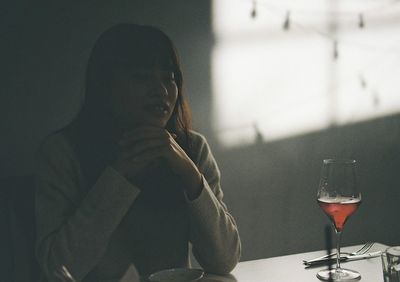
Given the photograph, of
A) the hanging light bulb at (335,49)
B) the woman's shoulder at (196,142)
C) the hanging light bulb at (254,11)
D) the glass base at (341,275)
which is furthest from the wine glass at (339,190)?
the hanging light bulb at (335,49)

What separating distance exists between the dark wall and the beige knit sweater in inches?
20.7

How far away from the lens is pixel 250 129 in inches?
89.6

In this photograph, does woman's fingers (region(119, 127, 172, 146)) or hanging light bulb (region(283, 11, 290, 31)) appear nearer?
woman's fingers (region(119, 127, 172, 146))

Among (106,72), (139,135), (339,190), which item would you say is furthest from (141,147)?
(339,190)

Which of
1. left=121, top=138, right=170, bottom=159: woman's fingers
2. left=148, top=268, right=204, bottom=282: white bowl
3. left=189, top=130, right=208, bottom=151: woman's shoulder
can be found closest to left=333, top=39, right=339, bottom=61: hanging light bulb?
left=189, top=130, right=208, bottom=151: woman's shoulder

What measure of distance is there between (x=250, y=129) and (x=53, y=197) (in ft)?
3.82

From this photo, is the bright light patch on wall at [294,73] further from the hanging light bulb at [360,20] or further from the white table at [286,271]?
the white table at [286,271]

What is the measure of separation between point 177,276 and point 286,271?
0.25 meters

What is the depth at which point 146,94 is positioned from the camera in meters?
1.31

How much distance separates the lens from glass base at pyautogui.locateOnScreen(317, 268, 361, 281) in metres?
1.05

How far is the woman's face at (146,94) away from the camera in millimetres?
1307

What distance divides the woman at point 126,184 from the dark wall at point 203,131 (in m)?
0.48

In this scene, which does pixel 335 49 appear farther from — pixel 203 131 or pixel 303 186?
pixel 203 131

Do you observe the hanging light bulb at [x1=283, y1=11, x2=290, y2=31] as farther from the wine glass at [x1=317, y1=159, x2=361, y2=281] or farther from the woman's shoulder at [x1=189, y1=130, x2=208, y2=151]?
the wine glass at [x1=317, y1=159, x2=361, y2=281]
